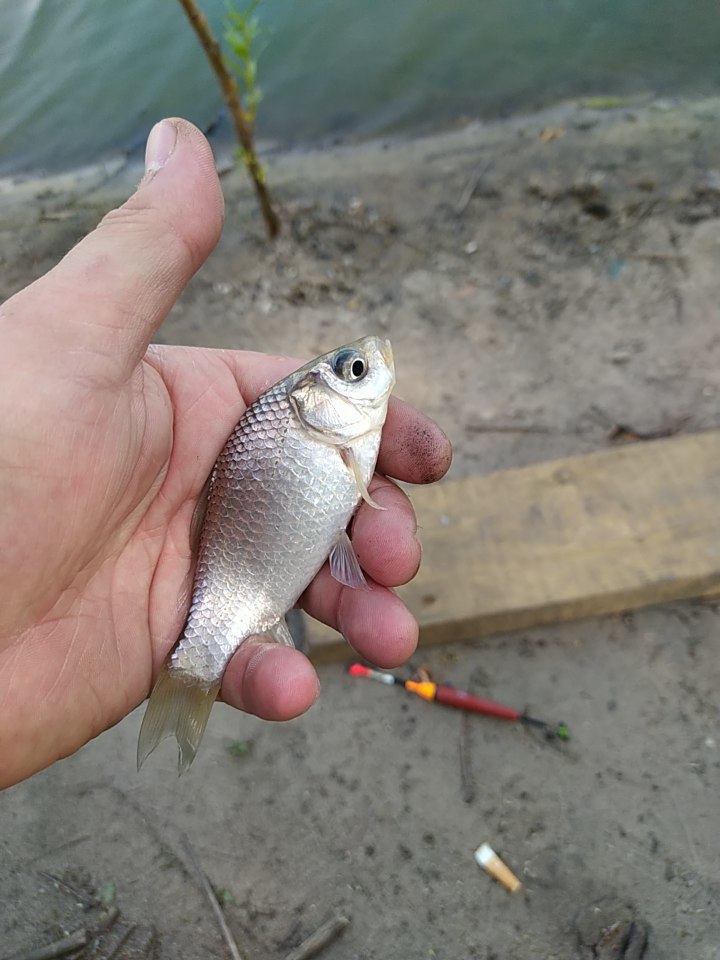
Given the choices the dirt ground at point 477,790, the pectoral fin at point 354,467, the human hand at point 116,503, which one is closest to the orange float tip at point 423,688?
the dirt ground at point 477,790

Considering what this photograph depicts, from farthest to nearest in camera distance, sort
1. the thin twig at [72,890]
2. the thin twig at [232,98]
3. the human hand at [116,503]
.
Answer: the thin twig at [232,98], the thin twig at [72,890], the human hand at [116,503]

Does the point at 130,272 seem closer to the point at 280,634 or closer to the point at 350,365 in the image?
the point at 350,365

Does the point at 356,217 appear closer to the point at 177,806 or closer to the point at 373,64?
the point at 373,64

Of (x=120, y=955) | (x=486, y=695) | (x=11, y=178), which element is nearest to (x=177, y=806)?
(x=120, y=955)

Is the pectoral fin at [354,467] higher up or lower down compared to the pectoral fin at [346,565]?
higher up

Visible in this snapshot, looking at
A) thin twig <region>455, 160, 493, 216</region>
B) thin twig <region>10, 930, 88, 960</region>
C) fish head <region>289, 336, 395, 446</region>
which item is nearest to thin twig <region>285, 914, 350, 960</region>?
thin twig <region>10, 930, 88, 960</region>

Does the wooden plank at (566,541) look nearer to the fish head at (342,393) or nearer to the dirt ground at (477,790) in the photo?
the dirt ground at (477,790)
